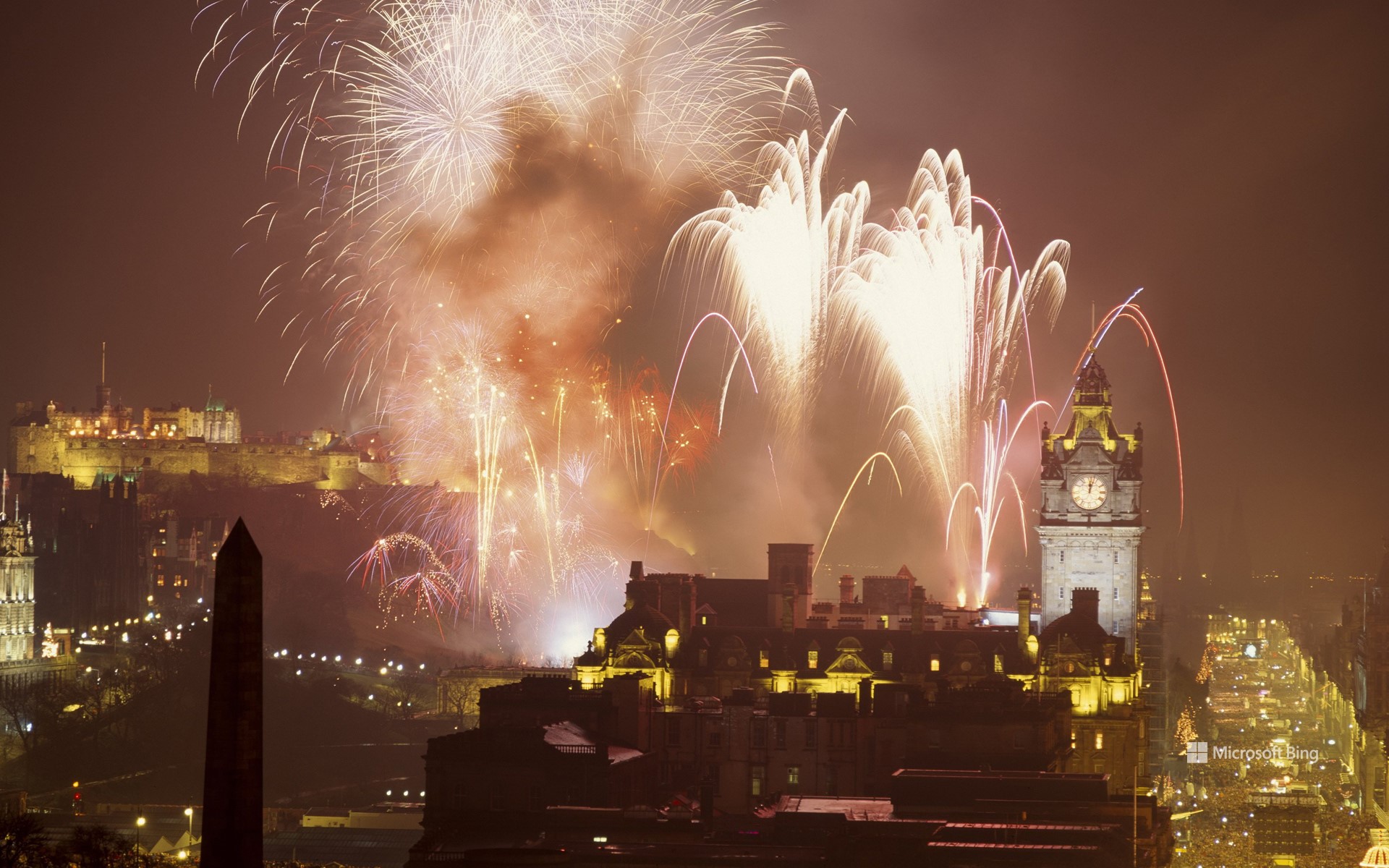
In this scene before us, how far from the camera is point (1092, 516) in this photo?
114 m

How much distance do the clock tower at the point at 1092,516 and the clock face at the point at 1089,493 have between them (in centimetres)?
4

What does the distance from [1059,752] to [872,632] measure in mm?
17274

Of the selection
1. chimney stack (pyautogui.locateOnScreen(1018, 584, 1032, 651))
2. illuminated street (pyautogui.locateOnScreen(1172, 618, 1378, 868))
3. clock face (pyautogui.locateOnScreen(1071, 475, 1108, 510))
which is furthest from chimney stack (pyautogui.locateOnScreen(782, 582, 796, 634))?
illuminated street (pyautogui.locateOnScreen(1172, 618, 1378, 868))

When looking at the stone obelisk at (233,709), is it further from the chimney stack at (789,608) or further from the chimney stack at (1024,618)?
the chimney stack at (789,608)

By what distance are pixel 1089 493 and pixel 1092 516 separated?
4.41ft

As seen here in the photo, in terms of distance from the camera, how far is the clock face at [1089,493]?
114 m

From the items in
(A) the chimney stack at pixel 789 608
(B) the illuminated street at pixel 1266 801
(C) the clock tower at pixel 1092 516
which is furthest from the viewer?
(C) the clock tower at pixel 1092 516

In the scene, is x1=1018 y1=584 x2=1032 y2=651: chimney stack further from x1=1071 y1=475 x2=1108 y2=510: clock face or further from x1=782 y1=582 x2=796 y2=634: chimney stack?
x1=782 y1=582 x2=796 y2=634: chimney stack

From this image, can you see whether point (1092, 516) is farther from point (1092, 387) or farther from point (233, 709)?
point (233, 709)

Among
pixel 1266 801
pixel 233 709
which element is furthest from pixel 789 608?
pixel 233 709

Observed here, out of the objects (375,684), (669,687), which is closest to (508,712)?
(669,687)

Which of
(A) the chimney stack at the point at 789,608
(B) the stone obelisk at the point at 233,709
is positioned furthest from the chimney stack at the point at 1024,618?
(B) the stone obelisk at the point at 233,709

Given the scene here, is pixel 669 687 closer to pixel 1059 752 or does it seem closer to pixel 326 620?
pixel 1059 752

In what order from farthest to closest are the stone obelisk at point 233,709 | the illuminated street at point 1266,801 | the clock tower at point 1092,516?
1. the clock tower at point 1092,516
2. the illuminated street at point 1266,801
3. the stone obelisk at point 233,709
